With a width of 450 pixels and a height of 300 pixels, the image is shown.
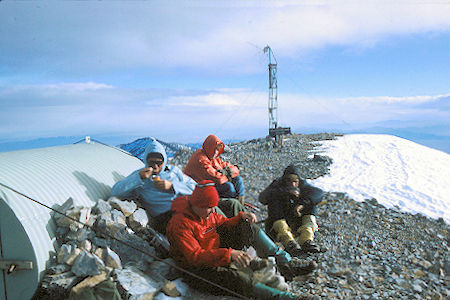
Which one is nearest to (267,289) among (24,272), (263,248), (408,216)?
(263,248)

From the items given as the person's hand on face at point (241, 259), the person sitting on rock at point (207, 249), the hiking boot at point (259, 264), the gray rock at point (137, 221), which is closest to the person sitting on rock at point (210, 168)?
the gray rock at point (137, 221)

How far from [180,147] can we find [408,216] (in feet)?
29.3

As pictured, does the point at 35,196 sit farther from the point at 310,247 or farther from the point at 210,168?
the point at 310,247

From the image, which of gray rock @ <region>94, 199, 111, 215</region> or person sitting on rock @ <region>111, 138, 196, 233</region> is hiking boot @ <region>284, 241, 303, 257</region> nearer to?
person sitting on rock @ <region>111, 138, 196, 233</region>

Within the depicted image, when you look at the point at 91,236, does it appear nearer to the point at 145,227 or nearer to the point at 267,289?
the point at 145,227

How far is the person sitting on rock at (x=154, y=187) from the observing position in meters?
5.02

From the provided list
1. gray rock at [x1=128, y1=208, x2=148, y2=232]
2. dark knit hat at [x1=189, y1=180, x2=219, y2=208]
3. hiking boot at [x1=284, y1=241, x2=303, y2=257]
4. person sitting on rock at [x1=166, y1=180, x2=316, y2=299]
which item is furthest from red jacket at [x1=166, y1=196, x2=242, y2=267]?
hiking boot at [x1=284, y1=241, x2=303, y2=257]

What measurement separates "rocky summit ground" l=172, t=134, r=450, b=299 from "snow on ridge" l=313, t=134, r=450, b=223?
2.27 feet

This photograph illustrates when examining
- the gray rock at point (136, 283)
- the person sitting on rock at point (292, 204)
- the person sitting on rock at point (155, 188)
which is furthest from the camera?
the person sitting on rock at point (292, 204)

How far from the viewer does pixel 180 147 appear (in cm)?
1404

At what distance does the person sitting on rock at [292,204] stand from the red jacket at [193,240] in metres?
1.76

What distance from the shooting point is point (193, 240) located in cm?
384

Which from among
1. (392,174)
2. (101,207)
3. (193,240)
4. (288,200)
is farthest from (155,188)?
(392,174)

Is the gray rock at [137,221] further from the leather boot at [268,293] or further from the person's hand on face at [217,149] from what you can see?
the person's hand on face at [217,149]
